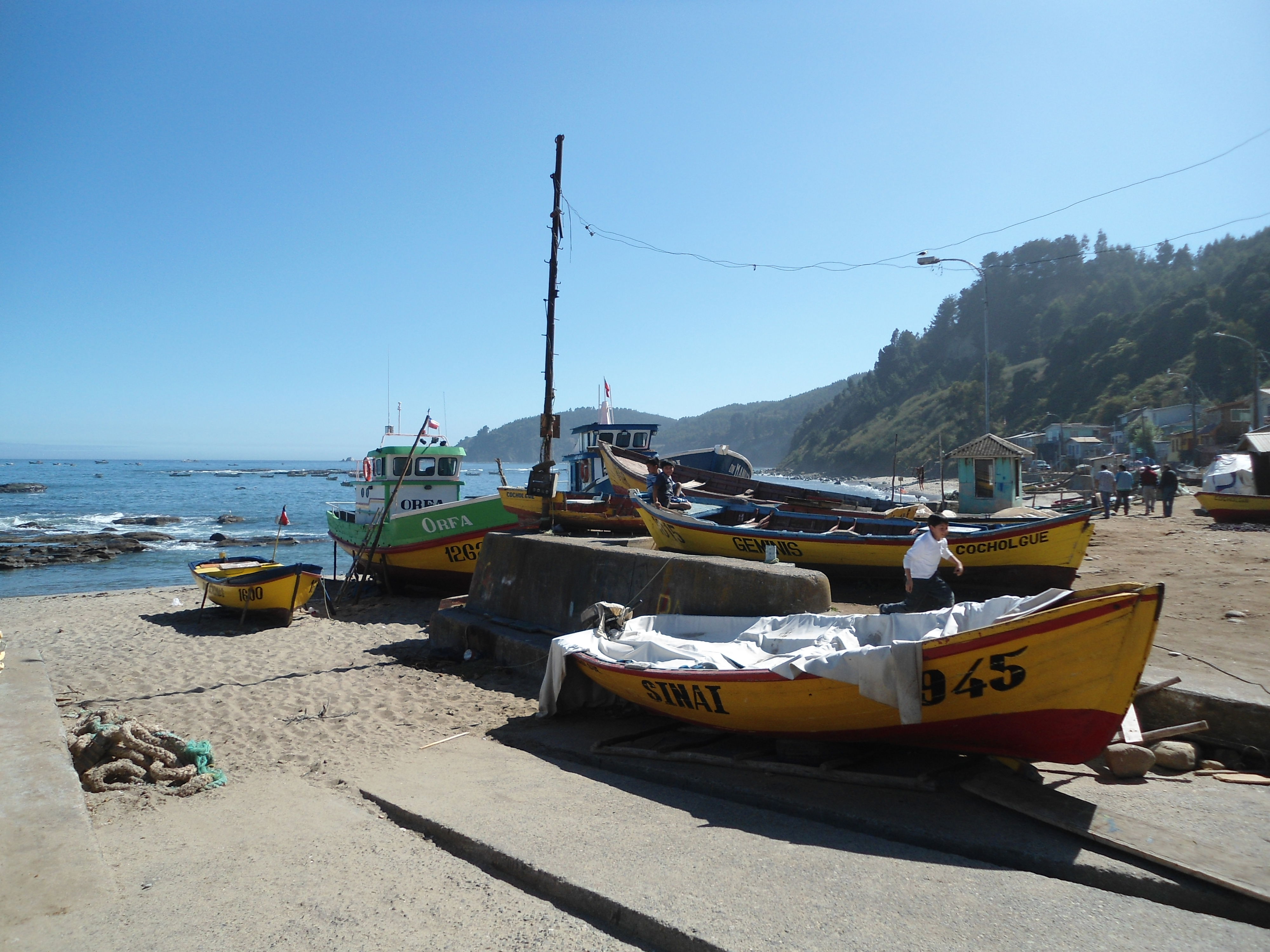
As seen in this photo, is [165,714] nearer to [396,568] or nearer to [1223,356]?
[396,568]

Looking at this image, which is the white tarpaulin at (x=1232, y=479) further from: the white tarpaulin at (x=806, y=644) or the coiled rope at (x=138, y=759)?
the coiled rope at (x=138, y=759)

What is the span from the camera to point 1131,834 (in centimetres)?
388

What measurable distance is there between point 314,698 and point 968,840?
680 centimetres

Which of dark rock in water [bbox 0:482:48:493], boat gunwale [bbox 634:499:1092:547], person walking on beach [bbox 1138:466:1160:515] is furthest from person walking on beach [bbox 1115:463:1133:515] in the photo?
dark rock in water [bbox 0:482:48:493]

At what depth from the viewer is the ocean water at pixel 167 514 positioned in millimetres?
24797

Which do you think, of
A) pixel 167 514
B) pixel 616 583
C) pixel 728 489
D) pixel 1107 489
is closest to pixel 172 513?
pixel 167 514

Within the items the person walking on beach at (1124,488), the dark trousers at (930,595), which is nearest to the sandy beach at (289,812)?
the dark trousers at (930,595)

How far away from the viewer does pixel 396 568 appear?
16.1 m

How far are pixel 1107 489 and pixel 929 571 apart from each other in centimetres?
1895

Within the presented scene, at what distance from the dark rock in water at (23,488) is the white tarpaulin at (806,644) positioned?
305ft

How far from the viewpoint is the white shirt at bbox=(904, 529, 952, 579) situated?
634cm

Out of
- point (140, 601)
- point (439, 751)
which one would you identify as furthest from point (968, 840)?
point (140, 601)

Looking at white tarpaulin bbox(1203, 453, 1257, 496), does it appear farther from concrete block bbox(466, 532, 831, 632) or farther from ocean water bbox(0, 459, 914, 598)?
concrete block bbox(466, 532, 831, 632)

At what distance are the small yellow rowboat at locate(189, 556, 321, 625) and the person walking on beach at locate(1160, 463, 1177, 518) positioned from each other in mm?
21729
